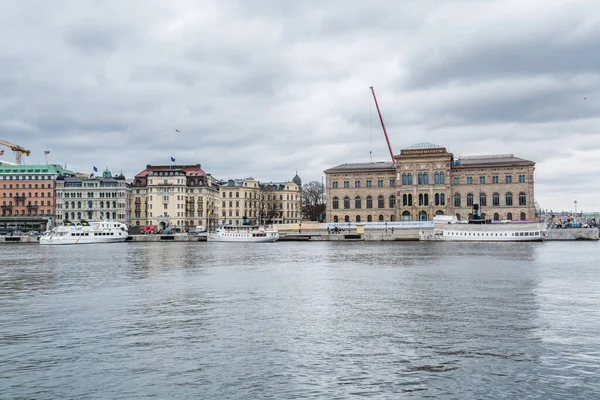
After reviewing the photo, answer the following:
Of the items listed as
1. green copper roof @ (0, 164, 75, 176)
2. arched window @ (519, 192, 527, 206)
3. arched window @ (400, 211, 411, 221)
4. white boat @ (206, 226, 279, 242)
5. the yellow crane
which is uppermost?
the yellow crane

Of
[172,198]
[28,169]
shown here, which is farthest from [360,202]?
[28,169]

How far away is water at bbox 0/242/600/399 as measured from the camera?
16250 mm

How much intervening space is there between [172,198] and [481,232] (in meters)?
87.9

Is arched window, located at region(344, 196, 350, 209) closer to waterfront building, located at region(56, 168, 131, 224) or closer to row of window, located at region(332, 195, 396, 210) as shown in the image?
row of window, located at region(332, 195, 396, 210)

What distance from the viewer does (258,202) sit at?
18600cm

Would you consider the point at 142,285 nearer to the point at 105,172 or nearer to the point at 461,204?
the point at 461,204

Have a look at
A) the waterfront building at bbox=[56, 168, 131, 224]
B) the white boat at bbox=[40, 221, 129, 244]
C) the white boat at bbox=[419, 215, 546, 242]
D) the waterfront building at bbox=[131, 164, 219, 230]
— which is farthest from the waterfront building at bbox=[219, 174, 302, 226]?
the white boat at bbox=[419, 215, 546, 242]

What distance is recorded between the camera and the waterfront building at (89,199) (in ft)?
531

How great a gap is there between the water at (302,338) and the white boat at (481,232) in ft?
229

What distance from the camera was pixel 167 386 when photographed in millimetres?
16328

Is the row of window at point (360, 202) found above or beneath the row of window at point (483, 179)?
beneath

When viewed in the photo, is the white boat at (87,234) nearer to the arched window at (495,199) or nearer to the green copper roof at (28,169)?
the green copper roof at (28,169)

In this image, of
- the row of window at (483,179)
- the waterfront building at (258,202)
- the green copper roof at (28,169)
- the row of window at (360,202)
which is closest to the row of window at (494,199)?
the row of window at (483,179)

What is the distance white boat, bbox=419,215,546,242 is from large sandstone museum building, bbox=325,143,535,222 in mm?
12885
